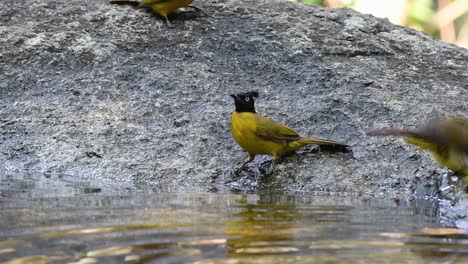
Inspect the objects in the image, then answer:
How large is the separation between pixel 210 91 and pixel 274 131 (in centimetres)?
86

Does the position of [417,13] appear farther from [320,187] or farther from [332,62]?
[320,187]

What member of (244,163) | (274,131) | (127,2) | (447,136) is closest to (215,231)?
(447,136)

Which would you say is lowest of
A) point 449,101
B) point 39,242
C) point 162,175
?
point 39,242

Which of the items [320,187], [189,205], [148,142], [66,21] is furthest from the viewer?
[66,21]

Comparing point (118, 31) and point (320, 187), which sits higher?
point (118, 31)

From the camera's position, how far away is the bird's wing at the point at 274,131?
4.93 meters

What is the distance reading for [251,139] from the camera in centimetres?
493

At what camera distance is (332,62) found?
5980 mm

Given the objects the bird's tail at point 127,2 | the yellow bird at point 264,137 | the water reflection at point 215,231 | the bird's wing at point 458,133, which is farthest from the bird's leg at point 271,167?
the bird's tail at point 127,2

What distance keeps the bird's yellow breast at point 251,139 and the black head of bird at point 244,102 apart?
0.06 meters

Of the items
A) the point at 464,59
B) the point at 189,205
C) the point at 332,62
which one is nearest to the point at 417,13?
the point at 464,59

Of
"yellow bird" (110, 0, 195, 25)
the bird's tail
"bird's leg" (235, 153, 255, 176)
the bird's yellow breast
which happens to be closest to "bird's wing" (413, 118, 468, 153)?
the bird's yellow breast

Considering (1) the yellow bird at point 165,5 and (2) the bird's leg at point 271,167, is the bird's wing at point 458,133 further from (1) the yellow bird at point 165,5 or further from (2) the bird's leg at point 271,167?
(1) the yellow bird at point 165,5

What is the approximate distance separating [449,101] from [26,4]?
3.11m
